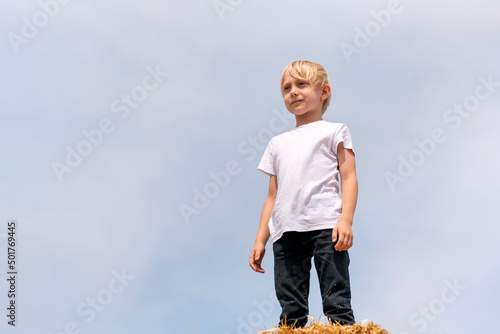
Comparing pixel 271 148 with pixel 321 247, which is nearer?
pixel 321 247

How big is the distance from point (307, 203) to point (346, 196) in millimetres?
314

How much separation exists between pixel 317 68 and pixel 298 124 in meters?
0.52

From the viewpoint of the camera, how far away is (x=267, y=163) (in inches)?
182

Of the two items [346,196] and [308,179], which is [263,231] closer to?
[308,179]

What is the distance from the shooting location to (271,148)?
4.64 metres

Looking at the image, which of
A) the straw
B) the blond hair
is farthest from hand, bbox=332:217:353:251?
the blond hair

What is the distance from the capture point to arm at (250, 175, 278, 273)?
440 centimetres

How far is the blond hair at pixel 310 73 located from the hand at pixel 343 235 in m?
1.13

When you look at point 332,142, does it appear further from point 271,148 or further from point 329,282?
point 329,282

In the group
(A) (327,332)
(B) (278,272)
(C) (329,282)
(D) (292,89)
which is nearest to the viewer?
(A) (327,332)

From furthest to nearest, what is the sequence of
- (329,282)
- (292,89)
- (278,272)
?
(292,89) → (278,272) → (329,282)

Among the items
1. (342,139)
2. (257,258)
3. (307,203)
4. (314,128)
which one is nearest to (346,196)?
(307,203)

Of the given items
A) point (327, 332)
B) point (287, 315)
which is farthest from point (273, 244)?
point (327, 332)

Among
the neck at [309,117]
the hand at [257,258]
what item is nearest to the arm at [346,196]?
the neck at [309,117]
